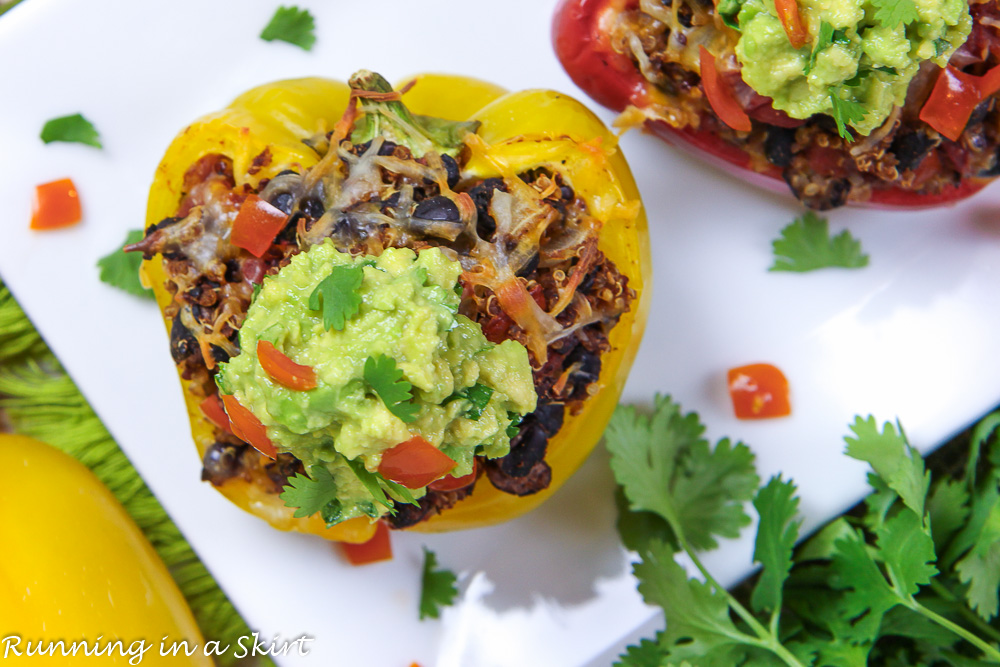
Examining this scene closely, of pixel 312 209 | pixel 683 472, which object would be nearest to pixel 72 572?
pixel 312 209

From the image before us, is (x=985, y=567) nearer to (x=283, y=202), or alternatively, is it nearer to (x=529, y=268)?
(x=529, y=268)

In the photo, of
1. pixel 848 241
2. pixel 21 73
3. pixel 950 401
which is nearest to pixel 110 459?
pixel 21 73

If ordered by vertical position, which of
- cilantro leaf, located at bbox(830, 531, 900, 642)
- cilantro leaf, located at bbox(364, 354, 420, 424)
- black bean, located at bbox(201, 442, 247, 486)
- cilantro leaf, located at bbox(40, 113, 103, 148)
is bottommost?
cilantro leaf, located at bbox(830, 531, 900, 642)

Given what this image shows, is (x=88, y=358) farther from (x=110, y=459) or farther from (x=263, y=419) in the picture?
(x=263, y=419)

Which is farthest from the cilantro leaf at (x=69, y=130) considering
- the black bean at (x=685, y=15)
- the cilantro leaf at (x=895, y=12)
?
the cilantro leaf at (x=895, y=12)

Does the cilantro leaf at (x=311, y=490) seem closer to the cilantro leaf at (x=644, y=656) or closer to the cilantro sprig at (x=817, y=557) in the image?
the cilantro sprig at (x=817, y=557)

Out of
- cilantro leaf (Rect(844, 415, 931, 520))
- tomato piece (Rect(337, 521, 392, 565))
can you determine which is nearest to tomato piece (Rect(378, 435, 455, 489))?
tomato piece (Rect(337, 521, 392, 565))

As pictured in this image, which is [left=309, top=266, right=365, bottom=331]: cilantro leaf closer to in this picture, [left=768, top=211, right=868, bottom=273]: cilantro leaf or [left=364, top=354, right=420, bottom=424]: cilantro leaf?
[left=364, top=354, right=420, bottom=424]: cilantro leaf
